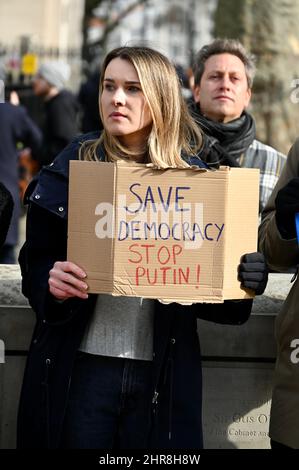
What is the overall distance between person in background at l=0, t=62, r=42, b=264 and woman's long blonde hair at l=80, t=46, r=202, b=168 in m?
3.93

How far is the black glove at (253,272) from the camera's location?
3297 mm

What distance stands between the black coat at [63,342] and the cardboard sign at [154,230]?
0.14 meters

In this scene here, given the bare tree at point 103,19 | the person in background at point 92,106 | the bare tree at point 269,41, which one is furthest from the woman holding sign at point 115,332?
the bare tree at point 103,19

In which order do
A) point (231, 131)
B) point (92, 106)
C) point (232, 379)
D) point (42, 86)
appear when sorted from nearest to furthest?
point (232, 379) → point (231, 131) → point (92, 106) → point (42, 86)

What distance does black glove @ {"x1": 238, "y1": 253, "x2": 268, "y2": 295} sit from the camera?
130 inches

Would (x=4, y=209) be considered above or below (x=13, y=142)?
above

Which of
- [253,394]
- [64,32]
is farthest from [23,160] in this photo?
[64,32]

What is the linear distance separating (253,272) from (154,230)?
35cm

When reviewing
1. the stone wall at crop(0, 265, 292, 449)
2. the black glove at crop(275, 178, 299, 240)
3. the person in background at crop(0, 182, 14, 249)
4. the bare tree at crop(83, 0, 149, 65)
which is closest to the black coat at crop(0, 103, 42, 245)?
the stone wall at crop(0, 265, 292, 449)

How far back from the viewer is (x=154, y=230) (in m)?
3.27

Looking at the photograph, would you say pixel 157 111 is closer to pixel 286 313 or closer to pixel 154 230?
pixel 154 230

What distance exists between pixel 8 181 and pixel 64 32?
133 ft

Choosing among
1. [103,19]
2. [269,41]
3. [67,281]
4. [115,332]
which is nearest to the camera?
[67,281]

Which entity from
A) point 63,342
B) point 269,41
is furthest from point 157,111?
point 269,41
